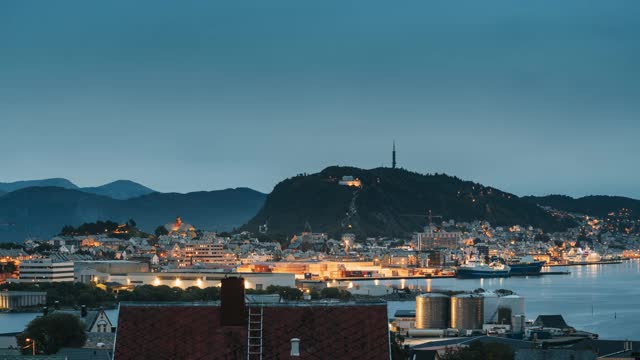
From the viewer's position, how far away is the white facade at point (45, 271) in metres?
72.1

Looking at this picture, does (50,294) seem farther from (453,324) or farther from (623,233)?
(623,233)

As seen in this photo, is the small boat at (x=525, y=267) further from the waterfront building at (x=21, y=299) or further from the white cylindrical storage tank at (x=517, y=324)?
the white cylindrical storage tank at (x=517, y=324)

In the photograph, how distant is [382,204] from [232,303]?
499ft

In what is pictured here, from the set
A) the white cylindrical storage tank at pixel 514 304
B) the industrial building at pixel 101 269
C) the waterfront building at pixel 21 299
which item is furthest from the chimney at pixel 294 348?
the industrial building at pixel 101 269

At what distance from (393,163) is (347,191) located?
22.8 metres

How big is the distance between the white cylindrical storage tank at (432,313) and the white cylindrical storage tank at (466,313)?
28 centimetres

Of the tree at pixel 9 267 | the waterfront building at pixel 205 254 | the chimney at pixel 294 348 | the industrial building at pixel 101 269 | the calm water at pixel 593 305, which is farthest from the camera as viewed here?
the waterfront building at pixel 205 254

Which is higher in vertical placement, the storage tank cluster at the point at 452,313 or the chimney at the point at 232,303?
the chimney at the point at 232,303

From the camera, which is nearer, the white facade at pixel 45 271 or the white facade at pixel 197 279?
the white facade at pixel 197 279

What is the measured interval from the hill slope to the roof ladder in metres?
138

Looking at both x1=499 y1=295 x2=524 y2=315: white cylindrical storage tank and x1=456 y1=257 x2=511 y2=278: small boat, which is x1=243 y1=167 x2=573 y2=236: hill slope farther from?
x1=499 y1=295 x2=524 y2=315: white cylindrical storage tank

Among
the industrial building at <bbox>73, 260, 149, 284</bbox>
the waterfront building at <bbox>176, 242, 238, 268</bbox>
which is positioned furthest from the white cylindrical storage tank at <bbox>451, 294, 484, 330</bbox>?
the waterfront building at <bbox>176, 242, 238, 268</bbox>

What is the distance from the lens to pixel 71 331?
23109 millimetres

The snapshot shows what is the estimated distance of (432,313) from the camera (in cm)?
3656
